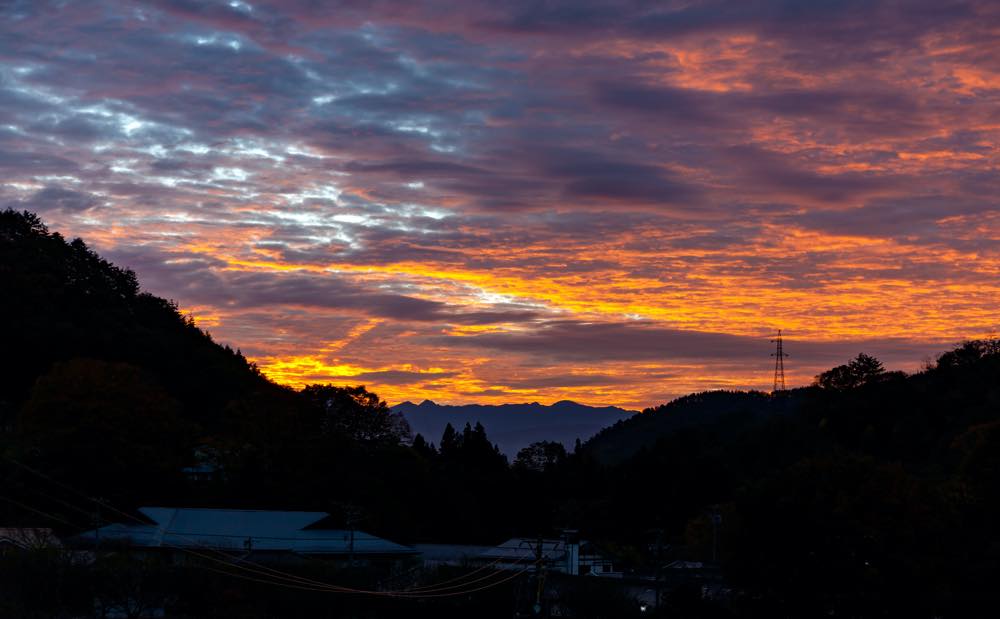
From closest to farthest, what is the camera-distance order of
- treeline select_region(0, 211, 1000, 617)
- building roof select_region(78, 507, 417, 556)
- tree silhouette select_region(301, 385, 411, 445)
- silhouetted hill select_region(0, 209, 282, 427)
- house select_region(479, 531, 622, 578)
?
treeline select_region(0, 211, 1000, 617)
house select_region(479, 531, 622, 578)
building roof select_region(78, 507, 417, 556)
tree silhouette select_region(301, 385, 411, 445)
silhouetted hill select_region(0, 209, 282, 427)

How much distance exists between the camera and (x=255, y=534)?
255ft

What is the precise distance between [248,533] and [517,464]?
70493 mm

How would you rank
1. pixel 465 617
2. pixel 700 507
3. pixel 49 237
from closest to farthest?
pixel 465 617
pixel 700 507
pixel 49 237

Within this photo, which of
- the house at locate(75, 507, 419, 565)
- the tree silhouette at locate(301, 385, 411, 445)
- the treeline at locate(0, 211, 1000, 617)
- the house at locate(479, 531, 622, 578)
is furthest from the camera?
the tree silhouette at locate(301, 385, 411, 445)

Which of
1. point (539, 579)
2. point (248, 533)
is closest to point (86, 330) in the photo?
point (248, 533)

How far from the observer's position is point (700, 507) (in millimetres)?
108750

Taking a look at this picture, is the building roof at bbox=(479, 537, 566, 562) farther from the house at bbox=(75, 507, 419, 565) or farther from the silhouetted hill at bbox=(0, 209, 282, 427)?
the silhouetted hill at bbox=(0, 209, 282, 427)

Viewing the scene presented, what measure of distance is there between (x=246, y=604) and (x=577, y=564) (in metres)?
28.6

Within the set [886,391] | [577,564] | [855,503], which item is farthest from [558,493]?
[855,503]

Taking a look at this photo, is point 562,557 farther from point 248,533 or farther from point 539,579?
point 539,579

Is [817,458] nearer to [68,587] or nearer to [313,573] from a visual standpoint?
[313,573]

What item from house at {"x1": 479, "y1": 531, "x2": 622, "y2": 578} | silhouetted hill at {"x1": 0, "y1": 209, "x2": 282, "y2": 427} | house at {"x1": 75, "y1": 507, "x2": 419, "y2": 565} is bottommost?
house at {"x1": 479, "y1": 531, "x2": 622, "y2": 578}

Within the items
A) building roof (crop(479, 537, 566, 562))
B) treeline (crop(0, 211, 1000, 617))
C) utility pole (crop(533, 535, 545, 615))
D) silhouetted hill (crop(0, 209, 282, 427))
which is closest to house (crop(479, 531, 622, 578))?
building roof (crop(479, 537, 566, 562))

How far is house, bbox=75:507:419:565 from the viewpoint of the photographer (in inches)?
2938
